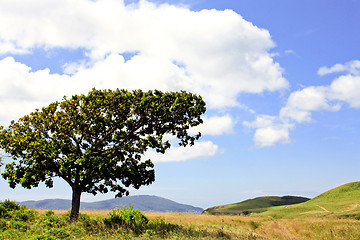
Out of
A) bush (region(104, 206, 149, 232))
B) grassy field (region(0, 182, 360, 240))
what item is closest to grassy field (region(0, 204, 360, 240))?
grassy field (region(0, 182, 360, 240))

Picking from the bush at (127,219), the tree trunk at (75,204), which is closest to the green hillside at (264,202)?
the bush at (127,219)

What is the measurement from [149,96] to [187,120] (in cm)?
397

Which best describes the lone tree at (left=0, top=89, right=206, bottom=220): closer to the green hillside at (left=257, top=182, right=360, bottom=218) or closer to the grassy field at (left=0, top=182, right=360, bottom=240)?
the grassy field at (left=0, top=182, right=360, bottom=240)

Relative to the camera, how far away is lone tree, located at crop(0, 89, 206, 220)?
2436cm

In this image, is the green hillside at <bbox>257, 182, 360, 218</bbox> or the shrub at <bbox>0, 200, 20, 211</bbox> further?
the green hillside at <bbox>257, 182, 360, 218</bbox>

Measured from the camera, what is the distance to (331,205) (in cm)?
5722

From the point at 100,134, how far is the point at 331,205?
51.5 metres

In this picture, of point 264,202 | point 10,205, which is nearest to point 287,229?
point 10,205

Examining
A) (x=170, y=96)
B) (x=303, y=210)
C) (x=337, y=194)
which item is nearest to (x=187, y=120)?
(x=170, y=96)

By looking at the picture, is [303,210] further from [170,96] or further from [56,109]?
[56,109]

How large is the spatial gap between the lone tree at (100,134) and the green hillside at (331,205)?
107 ft

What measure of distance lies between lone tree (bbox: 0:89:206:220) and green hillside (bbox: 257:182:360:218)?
107 ft

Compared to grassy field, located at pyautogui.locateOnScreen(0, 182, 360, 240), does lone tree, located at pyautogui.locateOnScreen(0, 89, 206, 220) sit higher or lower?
higher

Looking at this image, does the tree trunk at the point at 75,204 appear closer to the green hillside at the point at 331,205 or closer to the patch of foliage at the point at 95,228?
the patch of foliage at the point at 95,228
